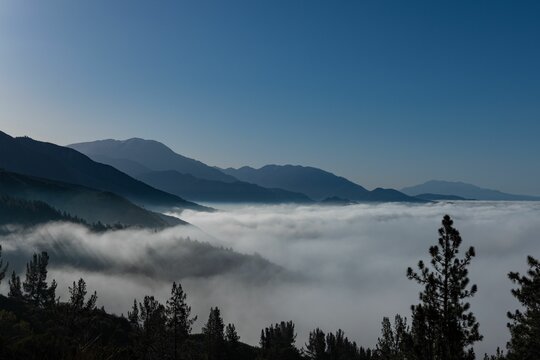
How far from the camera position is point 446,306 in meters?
27.5

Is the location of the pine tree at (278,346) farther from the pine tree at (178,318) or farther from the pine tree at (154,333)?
the pine tree at (154,333)

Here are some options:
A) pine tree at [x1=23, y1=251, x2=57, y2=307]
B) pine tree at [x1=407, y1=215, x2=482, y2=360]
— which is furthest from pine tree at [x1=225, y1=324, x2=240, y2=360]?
pine tree at [x1=407, y1=215, x2=482, y2=360]

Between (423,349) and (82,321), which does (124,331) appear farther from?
(423,349)

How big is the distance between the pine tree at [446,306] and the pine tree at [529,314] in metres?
9.63

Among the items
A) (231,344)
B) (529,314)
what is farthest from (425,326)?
(231,344)

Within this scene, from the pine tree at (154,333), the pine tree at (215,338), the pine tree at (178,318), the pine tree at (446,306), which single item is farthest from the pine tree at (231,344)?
the pine tree at (446,306)

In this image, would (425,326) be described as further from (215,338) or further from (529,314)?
(215,338)

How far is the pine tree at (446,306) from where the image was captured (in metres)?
25.9

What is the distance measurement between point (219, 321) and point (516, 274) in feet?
313

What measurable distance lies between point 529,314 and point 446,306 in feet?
40.2

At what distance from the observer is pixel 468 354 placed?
25578mm

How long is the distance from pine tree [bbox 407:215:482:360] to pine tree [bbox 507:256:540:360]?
9628 millimetres

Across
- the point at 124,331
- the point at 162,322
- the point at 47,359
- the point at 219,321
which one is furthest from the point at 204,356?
the point at 47,359

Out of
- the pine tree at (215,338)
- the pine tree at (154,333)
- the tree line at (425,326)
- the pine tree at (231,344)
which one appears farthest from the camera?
the pine tree at (231,344)
